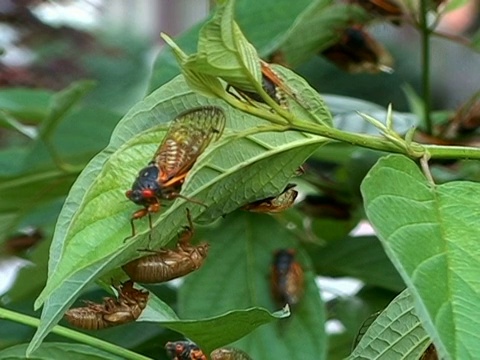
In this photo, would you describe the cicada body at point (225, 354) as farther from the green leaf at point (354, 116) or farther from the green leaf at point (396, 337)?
the green leaf at point (354, 116)

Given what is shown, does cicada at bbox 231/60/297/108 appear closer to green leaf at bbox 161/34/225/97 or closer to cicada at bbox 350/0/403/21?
green leaf at bbox 161/34/225/97

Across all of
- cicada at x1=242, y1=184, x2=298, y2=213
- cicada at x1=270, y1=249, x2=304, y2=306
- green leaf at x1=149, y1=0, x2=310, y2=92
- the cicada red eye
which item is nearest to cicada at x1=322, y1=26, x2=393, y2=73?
green leaf at x1=149, y1=0, x2=310, y2=92

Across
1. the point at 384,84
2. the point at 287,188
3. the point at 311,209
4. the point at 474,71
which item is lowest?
the point at 474,71

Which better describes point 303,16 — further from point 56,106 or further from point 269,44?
point 56,106

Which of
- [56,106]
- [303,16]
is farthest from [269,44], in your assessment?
[56,106]

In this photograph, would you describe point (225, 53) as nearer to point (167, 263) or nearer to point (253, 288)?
point (167, 263)

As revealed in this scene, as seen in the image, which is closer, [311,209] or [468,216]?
[468,216]

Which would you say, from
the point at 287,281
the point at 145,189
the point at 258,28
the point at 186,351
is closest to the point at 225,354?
the point at 186,351
